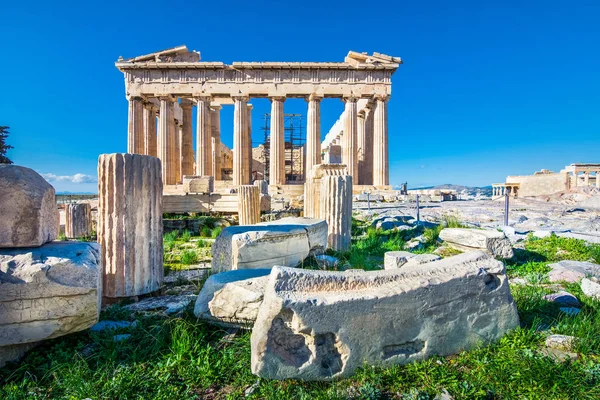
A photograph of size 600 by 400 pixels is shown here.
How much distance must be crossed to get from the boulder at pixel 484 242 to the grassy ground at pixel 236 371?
2.12 metres

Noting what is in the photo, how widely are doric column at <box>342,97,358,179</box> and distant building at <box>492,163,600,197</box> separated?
11473 millimetres

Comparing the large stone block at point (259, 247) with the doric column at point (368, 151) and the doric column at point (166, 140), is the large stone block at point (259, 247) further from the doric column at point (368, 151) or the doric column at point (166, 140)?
the doric column at point (368, 151)

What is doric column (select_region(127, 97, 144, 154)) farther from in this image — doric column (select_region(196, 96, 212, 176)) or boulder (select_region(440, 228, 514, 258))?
boulder (select_region(440, 228, 514, 258))

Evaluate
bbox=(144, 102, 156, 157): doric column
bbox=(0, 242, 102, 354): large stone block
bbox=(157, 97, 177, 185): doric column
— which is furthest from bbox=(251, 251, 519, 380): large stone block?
bbox=(144, 102, 156, 157): doric column

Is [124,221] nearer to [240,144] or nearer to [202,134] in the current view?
[240,144]

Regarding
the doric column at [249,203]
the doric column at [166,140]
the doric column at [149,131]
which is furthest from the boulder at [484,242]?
the doric column at [149,131]

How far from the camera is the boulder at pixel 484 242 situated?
5145 mm

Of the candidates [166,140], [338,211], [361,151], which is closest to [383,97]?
[361,151]

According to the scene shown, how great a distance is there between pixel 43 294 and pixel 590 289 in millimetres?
5616

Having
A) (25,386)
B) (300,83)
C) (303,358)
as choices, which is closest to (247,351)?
(303,358)

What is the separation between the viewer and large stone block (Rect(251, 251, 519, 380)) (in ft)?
7.15

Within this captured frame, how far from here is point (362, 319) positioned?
222cm

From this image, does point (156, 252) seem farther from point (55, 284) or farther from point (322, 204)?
point (322, 204)

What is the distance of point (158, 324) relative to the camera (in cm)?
311
